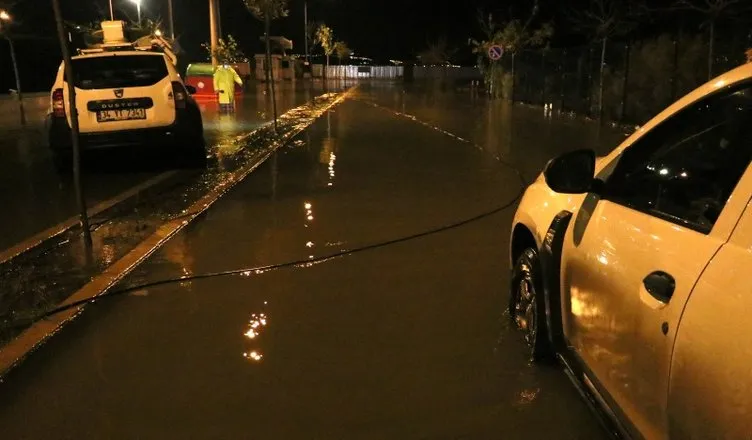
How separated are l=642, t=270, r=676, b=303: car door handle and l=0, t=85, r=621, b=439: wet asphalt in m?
1.20

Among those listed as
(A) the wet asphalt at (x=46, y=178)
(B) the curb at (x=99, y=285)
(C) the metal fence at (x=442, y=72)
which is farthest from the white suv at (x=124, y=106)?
(C) the metal fence at (x=442, y=72)

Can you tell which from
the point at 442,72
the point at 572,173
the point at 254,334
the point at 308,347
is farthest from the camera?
the point at 442,72

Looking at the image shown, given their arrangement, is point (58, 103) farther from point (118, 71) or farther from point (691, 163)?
point (691, 163)

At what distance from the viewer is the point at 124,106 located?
1026 centimetres

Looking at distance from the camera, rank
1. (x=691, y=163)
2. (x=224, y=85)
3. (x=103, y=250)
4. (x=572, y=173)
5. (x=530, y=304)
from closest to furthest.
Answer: (x=691, y=163) → (x=572, y=173) → (x=530, y=304) → (x=103, y=250) → (x=224, y=85)

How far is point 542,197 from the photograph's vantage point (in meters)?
4.16

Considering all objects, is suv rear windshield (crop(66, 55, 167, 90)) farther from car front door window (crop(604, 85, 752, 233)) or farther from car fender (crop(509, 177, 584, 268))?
car front door window (crop(604, 85, 752, 233))

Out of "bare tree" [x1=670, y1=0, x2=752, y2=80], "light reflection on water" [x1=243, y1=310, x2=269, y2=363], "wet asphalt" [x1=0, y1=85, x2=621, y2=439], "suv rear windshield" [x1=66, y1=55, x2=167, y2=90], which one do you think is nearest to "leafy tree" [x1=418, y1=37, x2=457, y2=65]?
"bare tree" [x1=670, y1=0, x2=752, y2=80]

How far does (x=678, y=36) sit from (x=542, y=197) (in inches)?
566

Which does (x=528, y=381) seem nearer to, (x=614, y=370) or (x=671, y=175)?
(x=614, y=370)

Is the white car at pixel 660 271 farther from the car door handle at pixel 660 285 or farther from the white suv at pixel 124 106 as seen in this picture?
the white suv at pixel 124 106

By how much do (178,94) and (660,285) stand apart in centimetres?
921

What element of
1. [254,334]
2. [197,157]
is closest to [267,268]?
[254,334]

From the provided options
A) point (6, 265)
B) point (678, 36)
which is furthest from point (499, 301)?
point (678, 36)
